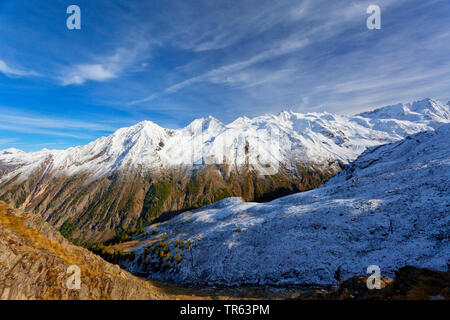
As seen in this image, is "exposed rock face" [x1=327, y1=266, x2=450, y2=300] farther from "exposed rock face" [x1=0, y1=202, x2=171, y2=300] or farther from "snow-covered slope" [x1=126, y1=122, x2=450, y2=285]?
"exposed rock face" [x1=0, y1=202, x2=171, y2=300]

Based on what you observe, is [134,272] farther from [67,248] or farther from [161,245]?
[67,248]

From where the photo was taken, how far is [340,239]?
37.0 meters

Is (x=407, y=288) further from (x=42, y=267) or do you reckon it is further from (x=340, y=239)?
(x=42, y=267)

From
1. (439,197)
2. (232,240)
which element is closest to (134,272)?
(232,240)

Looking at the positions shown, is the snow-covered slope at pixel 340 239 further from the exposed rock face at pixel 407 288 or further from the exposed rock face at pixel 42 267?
the exposed rock face at pixel 42 267

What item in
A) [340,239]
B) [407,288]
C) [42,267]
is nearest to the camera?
[407,288]

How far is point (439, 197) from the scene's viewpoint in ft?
118

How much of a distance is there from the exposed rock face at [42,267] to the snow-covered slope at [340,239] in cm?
2317

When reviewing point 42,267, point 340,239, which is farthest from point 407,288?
point 42,267

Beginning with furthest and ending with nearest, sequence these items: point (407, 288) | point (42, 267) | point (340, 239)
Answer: point (340, 239), point (42, 267), point (407, 288)

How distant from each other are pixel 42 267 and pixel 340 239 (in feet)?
145

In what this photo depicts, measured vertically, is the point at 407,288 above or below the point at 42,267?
below

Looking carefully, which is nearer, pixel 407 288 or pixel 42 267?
pixel 407 288
